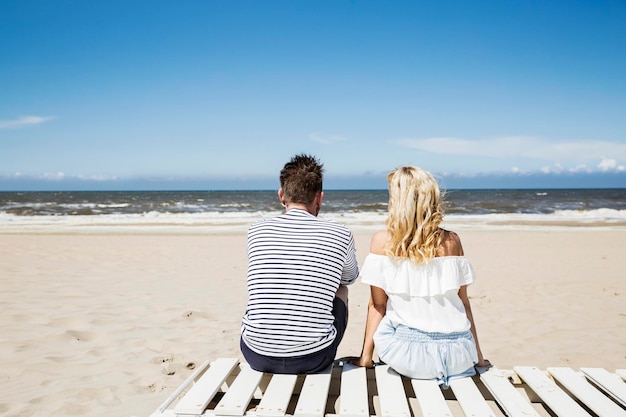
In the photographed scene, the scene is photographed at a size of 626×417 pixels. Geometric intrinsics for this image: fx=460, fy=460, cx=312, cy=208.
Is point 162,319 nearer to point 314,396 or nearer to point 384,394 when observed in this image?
point 314,396

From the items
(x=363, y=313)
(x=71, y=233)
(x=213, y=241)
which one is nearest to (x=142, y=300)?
(x=363, y=313)

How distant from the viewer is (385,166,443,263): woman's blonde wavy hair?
2477 mm

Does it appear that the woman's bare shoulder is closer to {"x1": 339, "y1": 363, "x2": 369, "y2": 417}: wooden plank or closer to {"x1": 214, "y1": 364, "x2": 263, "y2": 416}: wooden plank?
{"x1": 339, "y1": 363, "x2": 369, "y2": 417}: wooden plank

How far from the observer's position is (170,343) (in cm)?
436

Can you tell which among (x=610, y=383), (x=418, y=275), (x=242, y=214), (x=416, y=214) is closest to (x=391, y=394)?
(x=418, y=275)

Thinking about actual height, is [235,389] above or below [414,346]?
below

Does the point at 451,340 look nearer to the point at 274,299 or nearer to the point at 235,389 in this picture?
the point at 274,299

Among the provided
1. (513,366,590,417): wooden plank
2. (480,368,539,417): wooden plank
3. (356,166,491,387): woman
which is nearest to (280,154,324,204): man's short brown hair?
(356,166,491,387): woman

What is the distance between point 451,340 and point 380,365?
1.55ft

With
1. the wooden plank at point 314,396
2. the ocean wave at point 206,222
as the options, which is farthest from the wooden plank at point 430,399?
the ocean wave at point 206,222

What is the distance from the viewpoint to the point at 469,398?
2.29 metres

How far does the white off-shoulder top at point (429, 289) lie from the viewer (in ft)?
8.34

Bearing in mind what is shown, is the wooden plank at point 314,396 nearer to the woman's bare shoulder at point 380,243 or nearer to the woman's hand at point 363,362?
the woman's hand at point 363,362

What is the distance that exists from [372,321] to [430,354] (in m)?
0.42
